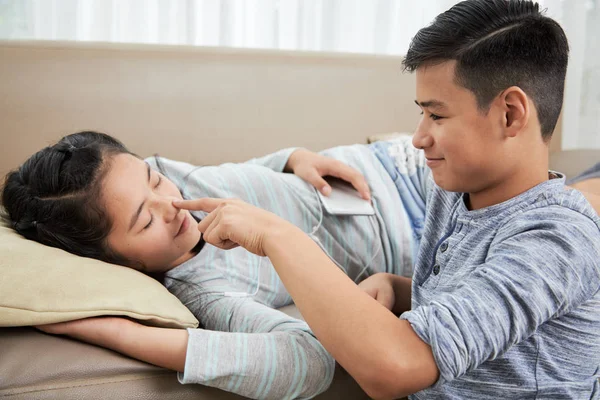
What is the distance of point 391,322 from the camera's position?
2.53ft

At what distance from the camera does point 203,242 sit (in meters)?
1.35

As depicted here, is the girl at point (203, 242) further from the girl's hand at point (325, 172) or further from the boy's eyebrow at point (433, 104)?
the boy's eyebrow at point (433, 104)

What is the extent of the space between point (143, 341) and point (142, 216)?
1.02 feet

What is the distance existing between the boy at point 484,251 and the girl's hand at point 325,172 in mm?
521

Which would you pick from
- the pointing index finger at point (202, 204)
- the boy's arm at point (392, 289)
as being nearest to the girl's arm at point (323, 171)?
the boy's arm at point (392, 289)

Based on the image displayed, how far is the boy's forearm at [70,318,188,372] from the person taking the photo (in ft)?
3.04

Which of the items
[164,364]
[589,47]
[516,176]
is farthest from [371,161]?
[589,47]

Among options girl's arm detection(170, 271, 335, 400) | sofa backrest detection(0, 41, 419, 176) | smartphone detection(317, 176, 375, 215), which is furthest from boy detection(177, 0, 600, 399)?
sofa backrest detection(0, 41, 419, 176)

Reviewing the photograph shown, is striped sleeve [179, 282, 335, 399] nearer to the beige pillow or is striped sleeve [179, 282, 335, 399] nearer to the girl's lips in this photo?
the beige pillow

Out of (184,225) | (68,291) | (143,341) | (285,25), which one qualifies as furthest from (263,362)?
(285,25)

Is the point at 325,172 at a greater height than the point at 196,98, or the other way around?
the point at 196,98

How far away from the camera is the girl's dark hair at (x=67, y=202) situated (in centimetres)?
115

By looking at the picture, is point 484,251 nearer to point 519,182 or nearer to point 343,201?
point 519,182

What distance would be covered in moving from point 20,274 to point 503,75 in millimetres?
801
